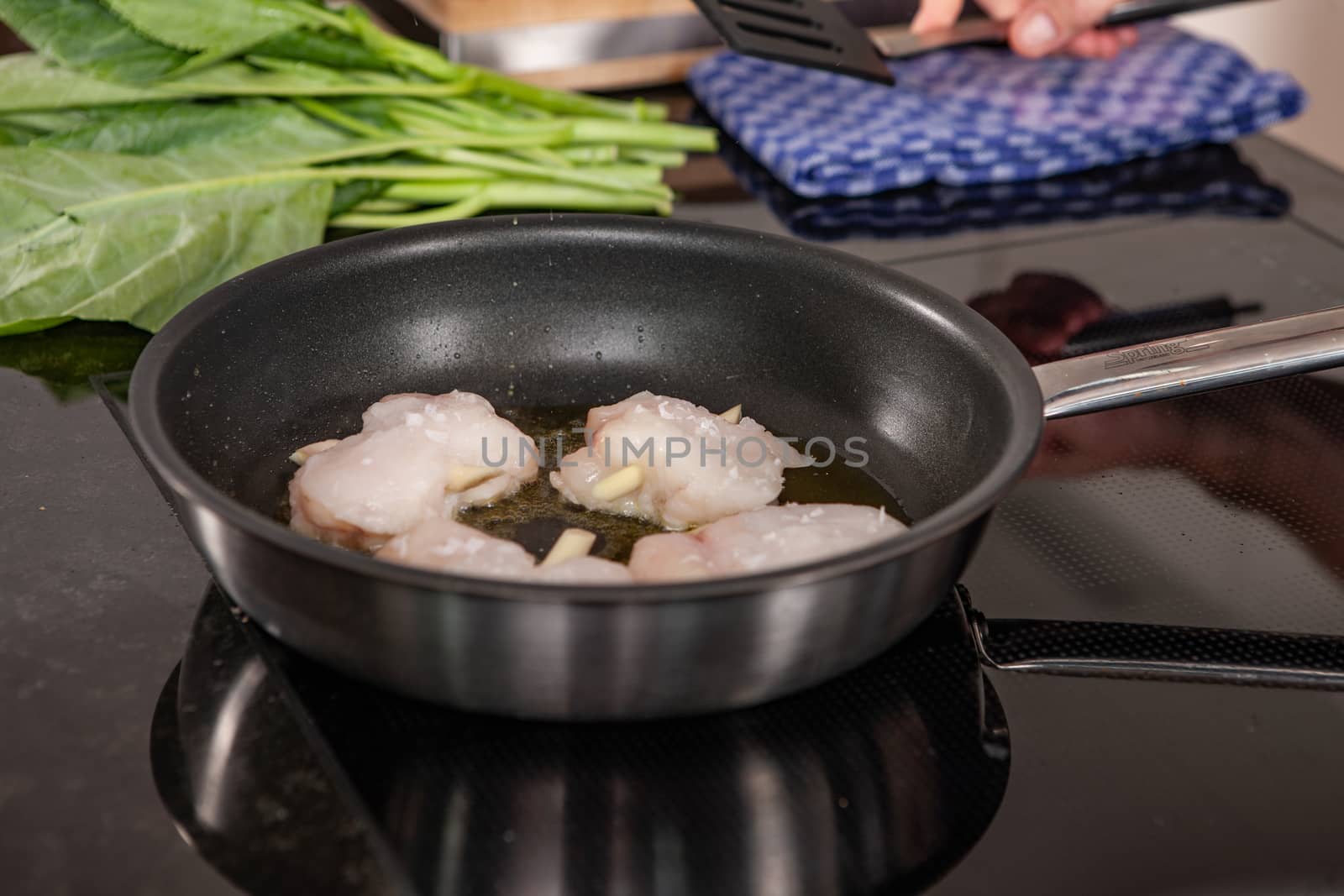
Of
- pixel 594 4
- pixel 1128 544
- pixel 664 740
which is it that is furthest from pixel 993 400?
pixel 594 4

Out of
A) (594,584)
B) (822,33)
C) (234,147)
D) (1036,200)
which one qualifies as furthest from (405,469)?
(1036,200)

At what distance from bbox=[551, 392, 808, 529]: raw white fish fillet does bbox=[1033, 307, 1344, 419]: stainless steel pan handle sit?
22 cm

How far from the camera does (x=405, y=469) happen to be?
34.9 inches

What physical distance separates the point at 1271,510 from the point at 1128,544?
0.47 ft

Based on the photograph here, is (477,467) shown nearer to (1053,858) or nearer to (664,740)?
(664,740)

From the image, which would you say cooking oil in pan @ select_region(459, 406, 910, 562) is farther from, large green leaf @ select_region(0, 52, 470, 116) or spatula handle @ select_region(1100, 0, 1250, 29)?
spatula handle @ select_region(1100, 0, 1250, 29)

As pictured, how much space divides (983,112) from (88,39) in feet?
3.36

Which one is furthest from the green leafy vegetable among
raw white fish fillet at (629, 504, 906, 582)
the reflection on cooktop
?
raw white fish fillet at (629, 504, 906, 582)

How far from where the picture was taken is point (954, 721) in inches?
31.0

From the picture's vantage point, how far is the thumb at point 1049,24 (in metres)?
1.63

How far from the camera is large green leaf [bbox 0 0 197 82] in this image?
4.22 ft

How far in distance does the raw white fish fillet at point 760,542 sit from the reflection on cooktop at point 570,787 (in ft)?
0.28

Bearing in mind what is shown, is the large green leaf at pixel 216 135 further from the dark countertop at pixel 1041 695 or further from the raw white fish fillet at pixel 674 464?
the raw white fish fillet at pixel 674 464

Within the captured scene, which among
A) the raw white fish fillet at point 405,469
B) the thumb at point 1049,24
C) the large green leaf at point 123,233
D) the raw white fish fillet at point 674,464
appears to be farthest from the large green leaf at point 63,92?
A: the thumb at point 1049,24
